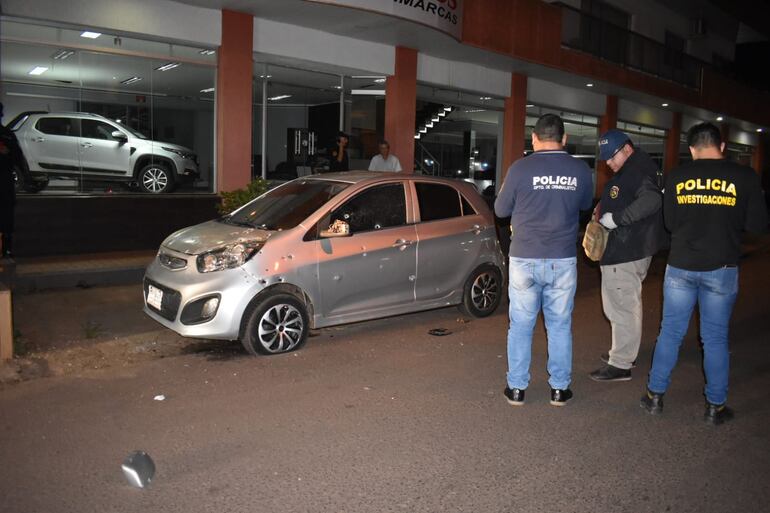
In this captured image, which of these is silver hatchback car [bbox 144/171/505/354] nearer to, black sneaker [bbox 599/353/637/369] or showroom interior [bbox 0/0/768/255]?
black sneaker [bbox 599/353/637/369]

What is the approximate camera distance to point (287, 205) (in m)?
7.29

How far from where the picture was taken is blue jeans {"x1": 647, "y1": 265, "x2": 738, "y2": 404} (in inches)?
189

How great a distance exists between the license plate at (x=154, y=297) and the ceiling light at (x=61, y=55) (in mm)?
5732

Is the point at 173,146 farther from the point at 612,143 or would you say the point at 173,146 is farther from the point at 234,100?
the point at 612,143

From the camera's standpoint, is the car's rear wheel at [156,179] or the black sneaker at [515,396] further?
the car's rear wheel at [156,179]

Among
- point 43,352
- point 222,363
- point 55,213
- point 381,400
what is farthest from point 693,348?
point 55,213

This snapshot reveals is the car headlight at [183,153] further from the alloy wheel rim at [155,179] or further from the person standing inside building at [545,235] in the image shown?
the person standing inside building at [545,235]

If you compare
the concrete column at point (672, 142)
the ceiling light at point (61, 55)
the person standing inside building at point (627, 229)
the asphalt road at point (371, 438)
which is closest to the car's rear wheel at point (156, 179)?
the ceiling light at point (61, 55)

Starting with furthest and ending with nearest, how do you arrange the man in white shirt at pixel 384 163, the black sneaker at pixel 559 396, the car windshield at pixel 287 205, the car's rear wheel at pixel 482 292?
the man in white shirt at pixel 384 163 < the car's rear wheel at pixel 482 292 < the car windshield at pixel 287 205 < the black sneaker at pixel 559 396

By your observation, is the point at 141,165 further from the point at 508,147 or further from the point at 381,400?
the point at 508,147

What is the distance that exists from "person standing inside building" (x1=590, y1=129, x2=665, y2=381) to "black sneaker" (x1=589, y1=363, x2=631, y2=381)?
0.21ft

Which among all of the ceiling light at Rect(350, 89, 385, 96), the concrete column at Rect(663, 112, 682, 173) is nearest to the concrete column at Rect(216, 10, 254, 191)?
the ceiling light at Rect(350, 89, 385, 96)

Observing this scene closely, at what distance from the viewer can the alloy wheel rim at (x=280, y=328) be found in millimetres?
6457

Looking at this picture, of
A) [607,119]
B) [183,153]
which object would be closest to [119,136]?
[183,153]
